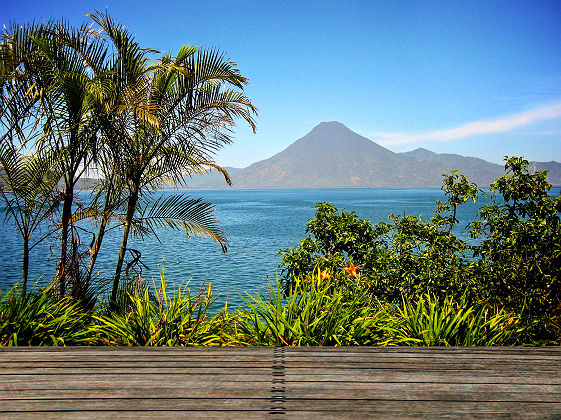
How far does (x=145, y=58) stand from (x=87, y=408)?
519 centimetres

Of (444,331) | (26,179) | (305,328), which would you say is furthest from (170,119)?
(444,331)

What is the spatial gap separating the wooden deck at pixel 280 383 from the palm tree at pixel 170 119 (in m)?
3.60

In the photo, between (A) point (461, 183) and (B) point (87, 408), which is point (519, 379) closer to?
(B) point (87, 408)

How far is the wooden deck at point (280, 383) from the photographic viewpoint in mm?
1931

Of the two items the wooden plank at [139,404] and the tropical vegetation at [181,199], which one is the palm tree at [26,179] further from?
the wooden plank at [139,404]

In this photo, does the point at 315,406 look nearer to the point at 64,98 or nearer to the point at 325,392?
the point at 325,392

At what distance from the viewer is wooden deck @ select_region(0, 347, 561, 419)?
1931 mm

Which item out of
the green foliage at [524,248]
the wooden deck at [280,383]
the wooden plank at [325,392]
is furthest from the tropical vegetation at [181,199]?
the wooden plank at [325,392]

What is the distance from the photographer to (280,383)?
2.21 metres

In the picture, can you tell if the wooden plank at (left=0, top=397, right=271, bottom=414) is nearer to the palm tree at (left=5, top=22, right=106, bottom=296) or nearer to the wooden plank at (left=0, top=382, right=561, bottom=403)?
the wooden plank at (left=0, top=382, right=561, bottom=403)

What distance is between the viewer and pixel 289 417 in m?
1.88

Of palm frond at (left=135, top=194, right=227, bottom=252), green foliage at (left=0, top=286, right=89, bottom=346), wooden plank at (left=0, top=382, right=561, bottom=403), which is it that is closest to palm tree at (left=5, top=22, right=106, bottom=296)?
palm frond at (left=135, top=194, right=227, bottom=252)

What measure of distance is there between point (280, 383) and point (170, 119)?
5.03m

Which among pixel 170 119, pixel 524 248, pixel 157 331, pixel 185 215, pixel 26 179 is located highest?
pixel 170 119
